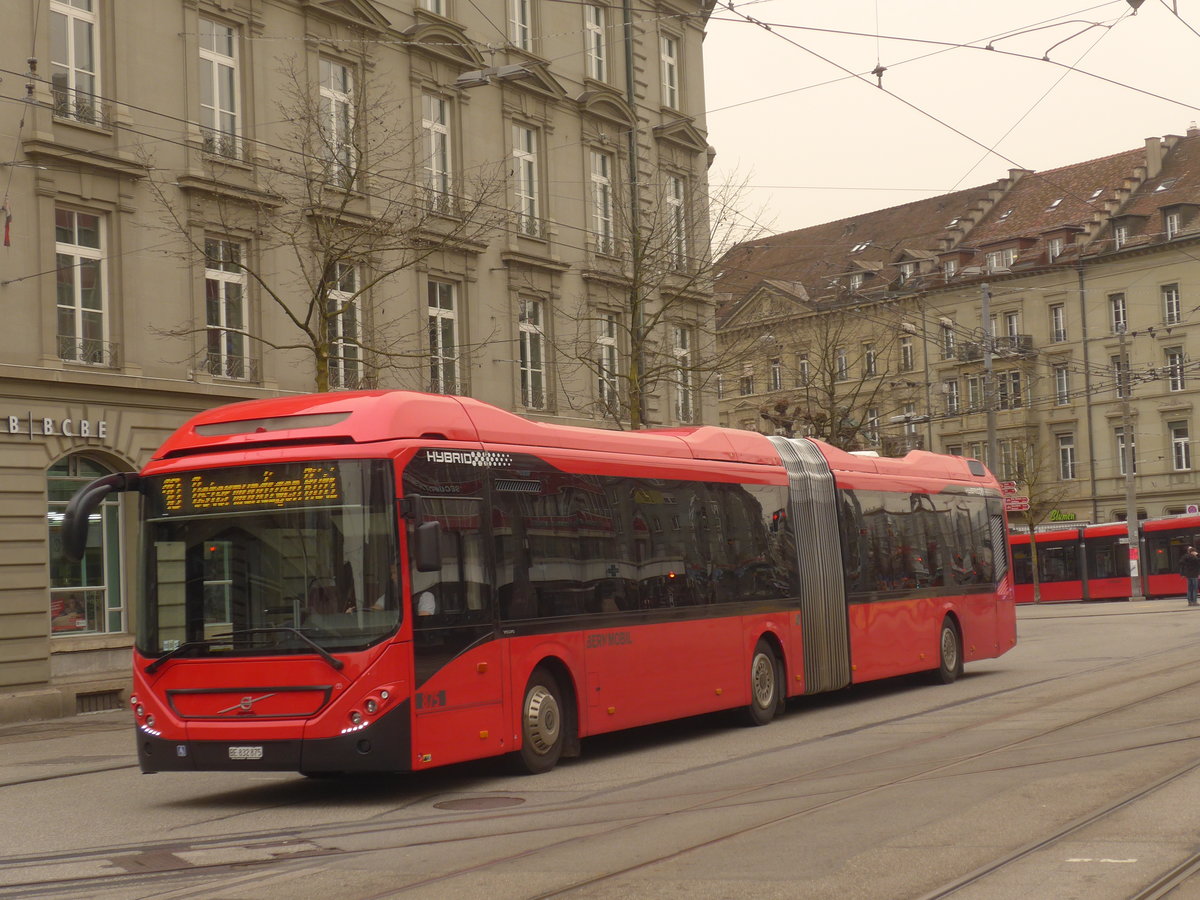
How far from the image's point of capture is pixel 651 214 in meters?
31.0

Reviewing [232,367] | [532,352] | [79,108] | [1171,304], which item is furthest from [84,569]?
[1171,304]

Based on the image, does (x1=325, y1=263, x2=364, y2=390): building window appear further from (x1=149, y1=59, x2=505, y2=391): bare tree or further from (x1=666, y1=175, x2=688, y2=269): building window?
(x1=666, y1=175, x2=688, y2=269): building window

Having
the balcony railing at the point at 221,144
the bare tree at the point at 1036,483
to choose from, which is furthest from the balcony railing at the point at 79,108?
the bare tree at the point at 1036,483

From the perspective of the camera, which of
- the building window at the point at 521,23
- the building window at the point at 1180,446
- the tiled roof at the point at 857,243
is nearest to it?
the building window at the point at 521,23

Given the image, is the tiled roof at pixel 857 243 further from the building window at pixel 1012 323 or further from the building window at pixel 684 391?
the building window at pixel 684 391

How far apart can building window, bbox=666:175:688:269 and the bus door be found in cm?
1711

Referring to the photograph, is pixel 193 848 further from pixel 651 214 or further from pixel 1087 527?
pixel 1087 527

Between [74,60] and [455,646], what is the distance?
14285 millimetres

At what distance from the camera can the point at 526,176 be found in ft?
106

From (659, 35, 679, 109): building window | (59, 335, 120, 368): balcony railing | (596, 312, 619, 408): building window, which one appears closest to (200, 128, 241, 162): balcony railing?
(59, 335, 120, 368): balcony railing

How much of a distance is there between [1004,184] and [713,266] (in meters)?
52.9

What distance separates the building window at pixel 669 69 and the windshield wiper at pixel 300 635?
87.8ft

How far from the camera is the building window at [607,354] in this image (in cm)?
3272

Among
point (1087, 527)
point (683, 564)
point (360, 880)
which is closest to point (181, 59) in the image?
point (683, 564)
